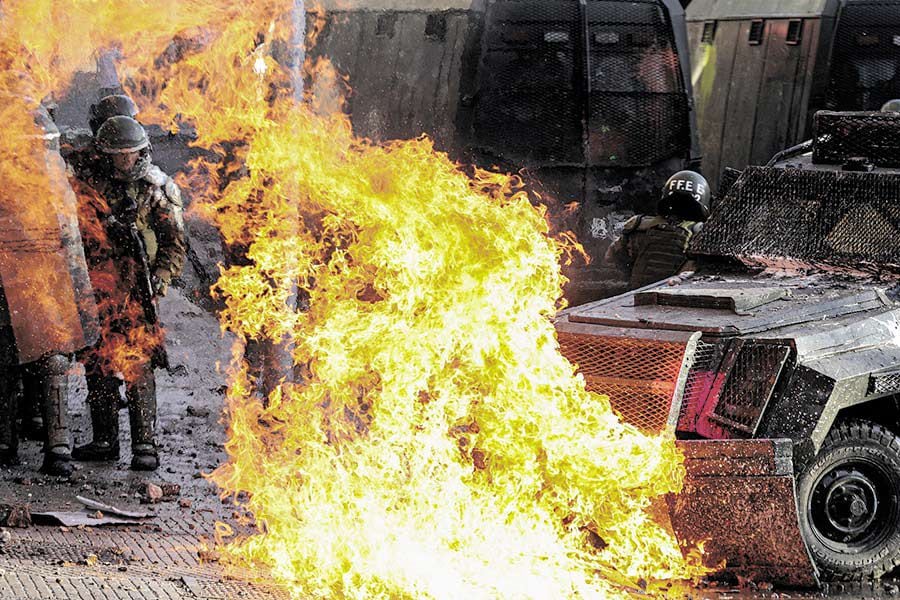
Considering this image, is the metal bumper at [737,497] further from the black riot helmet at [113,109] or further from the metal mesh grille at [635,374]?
the black riot helmet at [113,109]

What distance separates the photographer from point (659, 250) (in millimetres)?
10180

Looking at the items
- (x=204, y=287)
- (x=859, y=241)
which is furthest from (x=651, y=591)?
(x=204, y=287)

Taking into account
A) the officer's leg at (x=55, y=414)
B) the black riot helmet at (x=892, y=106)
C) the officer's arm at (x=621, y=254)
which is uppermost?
the black riot helmet at (x=892, y=106)

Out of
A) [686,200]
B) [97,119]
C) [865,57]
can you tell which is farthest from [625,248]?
[865,57]

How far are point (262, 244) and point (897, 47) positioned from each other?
845 centimetres

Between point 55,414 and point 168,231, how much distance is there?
1387mm

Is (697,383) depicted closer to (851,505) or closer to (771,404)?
(771,404)

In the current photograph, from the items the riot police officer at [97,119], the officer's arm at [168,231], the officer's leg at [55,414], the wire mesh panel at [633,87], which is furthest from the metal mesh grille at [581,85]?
the officer's leg at [55,414]

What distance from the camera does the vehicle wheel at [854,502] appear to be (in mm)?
6996

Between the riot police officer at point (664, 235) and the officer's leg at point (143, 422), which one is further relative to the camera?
the riot police officer at point (664, 235)

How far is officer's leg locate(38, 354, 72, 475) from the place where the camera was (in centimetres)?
858

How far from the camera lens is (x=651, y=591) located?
642 centimetres

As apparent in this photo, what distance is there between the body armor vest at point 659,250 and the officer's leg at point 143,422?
11.8 feet

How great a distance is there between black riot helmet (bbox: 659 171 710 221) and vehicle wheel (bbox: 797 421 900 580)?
3.55 meters
